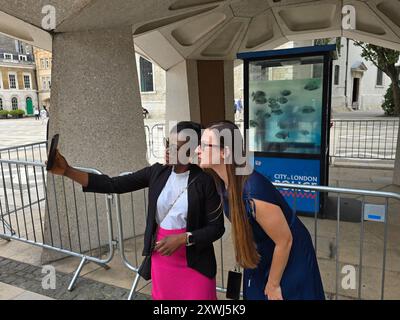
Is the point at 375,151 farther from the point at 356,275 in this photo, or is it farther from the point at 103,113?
the point at 103,113

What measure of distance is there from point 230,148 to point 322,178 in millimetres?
3797

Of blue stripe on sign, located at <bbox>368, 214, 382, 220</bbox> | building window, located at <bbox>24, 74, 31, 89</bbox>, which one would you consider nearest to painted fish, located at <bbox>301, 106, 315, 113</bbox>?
blue stripe on sign, located at <bbox>368, 214, 382, 220</bbox>

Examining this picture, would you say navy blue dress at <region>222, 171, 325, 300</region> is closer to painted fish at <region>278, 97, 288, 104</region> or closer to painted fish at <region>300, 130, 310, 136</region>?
painted fish at <region>300, 130, 310, 136</region>

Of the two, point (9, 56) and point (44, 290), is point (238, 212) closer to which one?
point (44, 290)

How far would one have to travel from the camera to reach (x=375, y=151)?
1135 centimetres

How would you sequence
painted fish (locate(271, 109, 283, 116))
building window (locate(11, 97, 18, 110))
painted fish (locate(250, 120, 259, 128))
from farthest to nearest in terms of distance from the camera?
building window (locate(11, 97, 18, 110)) < painted fish (locate(250, 120, 259, 128)) < painted fish (locate(271, 109, 283, 116))

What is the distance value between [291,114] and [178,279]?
3923 millimetres

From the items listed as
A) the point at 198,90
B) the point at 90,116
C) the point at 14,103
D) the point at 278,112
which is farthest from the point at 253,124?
the point at 14,103

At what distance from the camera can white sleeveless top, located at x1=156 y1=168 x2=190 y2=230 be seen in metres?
2.05

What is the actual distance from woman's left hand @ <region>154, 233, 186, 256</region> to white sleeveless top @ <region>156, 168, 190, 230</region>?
0.16m

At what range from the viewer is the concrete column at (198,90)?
8.44 metres

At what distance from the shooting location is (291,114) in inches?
215
